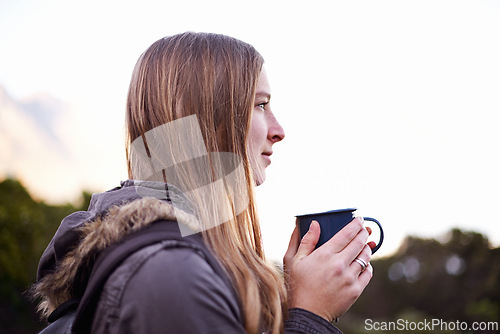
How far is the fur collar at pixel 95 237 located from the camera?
1.27 metres

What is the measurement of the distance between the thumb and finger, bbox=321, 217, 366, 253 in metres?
0.07

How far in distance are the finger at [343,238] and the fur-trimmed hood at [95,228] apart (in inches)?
22.2

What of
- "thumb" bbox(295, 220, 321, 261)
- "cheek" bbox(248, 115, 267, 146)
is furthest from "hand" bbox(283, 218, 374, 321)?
"cheek" bbox(248, 115, 267, 146)

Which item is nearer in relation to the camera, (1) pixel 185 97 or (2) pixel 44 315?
(2) pixel 44 315

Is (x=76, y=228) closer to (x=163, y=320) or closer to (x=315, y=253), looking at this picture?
(x=163, y=320)

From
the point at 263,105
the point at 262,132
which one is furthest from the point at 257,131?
the point at 263,105

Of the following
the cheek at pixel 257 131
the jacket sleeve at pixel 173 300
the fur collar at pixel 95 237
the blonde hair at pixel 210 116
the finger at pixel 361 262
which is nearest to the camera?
the jacket sleeve at pixel 173 300

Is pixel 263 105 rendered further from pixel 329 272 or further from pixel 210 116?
pixel 329 272

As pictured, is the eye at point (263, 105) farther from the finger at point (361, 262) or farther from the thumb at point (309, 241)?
the finger at point (361, 262)

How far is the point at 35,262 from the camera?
37.1 feet

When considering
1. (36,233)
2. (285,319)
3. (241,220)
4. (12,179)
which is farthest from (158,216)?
(12,179)

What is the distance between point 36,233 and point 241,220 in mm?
11109

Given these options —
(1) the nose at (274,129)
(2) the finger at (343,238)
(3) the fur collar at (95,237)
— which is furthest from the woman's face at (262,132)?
(3) the fur collar at (95,237)

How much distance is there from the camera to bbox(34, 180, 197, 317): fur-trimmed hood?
4.18 ft
